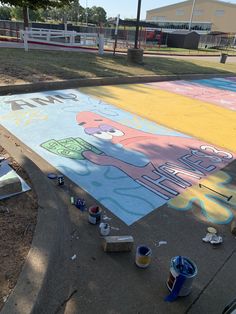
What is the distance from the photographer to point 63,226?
9.96 feet

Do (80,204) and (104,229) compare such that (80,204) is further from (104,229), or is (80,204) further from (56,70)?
(56,70)

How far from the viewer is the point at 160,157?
5.13 metres

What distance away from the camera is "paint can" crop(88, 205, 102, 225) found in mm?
3186

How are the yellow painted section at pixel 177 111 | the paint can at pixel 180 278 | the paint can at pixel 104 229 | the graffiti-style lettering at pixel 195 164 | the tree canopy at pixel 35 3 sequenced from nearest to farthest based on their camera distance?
1. the paint can at pixel 180 278
2. the paint can at pixel 104 229
3. the graffiti-style lettering at pixel 195 164
4. the tree canopy at pixel 35 3
5. the yellow painted section at pixel 177 111

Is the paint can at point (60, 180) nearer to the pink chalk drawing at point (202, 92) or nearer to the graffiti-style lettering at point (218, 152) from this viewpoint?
the graffiti-style lettering at point (218, 152)

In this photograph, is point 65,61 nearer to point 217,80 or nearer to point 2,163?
point 217,80

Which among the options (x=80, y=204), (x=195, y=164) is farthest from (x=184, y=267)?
(x=195, y=164)

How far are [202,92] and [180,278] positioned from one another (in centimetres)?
1039

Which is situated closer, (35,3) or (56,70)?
(35,3)

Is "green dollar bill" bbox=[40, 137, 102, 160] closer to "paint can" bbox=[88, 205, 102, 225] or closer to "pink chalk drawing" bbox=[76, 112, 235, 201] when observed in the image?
"pink chalk drawing" bbox=[76, 112, 235, 201]

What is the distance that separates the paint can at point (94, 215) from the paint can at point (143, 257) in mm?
686

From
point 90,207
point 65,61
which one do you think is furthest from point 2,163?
point 65,61

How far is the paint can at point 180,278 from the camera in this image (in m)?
2.35

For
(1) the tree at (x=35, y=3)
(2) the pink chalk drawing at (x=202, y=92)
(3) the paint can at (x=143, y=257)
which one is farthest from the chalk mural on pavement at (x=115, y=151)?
(2) the pink chalk drawing at (x=202, y=92)
